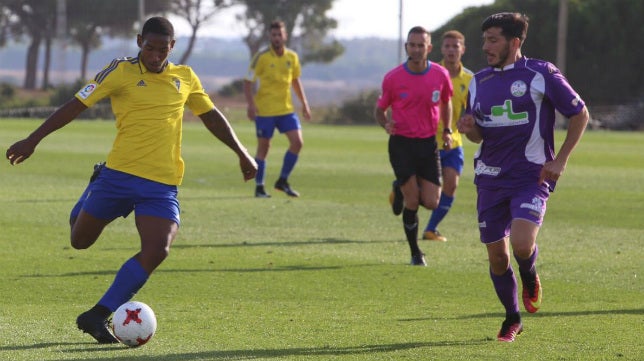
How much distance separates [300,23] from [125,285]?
6933 cm

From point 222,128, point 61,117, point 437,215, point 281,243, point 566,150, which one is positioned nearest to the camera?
point 61,117

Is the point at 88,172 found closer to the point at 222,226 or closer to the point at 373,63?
the point at 222,226

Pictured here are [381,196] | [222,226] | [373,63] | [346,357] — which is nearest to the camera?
[346,357]

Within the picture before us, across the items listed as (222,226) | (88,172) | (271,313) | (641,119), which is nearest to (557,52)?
(641,119)

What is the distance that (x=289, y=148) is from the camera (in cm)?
1841

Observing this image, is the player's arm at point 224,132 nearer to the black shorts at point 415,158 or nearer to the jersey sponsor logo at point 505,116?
the jersey sponsor logo at point 505,116

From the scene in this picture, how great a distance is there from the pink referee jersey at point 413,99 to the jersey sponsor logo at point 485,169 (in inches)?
152

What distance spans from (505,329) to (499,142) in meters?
1.13

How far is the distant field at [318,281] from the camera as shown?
7.40 meters

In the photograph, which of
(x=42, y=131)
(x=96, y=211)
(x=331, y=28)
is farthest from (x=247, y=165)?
(x=331, y=28)

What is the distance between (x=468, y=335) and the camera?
7.82m

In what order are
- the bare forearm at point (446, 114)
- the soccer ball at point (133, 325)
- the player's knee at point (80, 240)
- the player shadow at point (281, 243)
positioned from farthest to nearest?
the player shadow at point (281, 243) → the bare forearm at point (446, 114) → the player's knee at point (80, 240) → the soccer ball at point (133, 325)

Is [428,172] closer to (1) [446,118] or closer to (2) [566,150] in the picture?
(1) [446,118]

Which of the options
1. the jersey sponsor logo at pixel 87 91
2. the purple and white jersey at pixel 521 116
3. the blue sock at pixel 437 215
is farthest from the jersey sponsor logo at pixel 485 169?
the blue sock at pixel 437 215
